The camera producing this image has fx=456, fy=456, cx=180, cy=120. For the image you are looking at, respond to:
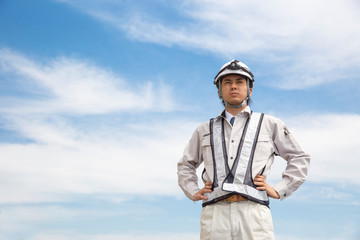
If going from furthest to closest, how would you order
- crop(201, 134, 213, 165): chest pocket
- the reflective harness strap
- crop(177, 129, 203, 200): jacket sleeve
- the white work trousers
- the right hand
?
crop(177, 129, 203, 200): jacket sleeve, crop(201, 134, 213, 165): chest pocket, the right hand, the reflective harness strap, the white work trousers

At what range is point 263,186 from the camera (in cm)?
579

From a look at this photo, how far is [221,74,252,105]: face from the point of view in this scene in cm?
620

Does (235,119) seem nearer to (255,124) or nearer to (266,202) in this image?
(255,124)

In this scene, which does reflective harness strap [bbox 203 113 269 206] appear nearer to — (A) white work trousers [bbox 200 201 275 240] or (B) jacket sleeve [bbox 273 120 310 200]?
(A) white work trousers [bbox 200 201 275 240]

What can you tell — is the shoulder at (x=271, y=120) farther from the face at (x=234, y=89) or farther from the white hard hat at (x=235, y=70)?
the white hard hat at (x=235, y=70)

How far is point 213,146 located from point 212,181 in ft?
1.61

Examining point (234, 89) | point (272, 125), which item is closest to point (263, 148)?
point (272, 125)

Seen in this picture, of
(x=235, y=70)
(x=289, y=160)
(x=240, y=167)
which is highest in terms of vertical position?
(x=235, y=70)

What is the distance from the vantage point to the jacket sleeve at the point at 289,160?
5.96 meters

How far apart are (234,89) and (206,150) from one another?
0.92 metres

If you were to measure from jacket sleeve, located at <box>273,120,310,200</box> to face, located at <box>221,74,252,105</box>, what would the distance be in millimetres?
635

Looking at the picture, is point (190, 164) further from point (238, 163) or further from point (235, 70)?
point (235, 70)

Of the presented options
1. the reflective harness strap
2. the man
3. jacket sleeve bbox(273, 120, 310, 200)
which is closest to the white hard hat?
the man

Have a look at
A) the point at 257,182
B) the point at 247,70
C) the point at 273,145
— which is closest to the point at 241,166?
the point at 257,182
